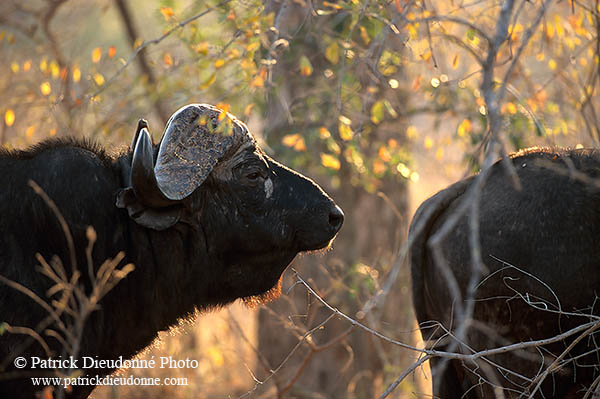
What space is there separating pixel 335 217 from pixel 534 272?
1.34 m

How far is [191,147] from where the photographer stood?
4250 mm

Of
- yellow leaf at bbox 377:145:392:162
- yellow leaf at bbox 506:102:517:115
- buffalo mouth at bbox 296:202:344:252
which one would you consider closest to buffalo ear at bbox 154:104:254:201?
buffalo mouth at bbox 296:202:344:252

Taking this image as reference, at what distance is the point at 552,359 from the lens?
3803 mm

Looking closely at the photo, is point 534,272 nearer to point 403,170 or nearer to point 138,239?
point 138,239

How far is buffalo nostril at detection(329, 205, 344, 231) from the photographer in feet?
14.9

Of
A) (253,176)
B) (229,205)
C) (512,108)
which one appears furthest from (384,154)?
(229,205)

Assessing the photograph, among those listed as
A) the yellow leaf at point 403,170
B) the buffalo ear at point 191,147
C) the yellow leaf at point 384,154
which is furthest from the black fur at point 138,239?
the yellow leaf at point 384,154

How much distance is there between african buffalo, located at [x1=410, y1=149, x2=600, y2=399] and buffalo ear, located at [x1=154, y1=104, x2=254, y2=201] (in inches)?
50.7

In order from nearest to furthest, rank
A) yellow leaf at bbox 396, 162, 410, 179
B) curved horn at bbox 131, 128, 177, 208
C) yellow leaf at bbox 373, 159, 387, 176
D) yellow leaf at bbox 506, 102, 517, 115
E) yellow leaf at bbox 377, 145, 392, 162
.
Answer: curved horn at bbox 131, 128, 177, 208
yellow leaf at bbox 506, 102, 517, 115
yellow leaf at bbox 396, 162, 410, 179
yellow leaf at bbox 377, 145, 392, 162
yellow leaf at bbox 373, 159, 387, 176

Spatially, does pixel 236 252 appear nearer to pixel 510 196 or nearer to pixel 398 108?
pixel 510 196

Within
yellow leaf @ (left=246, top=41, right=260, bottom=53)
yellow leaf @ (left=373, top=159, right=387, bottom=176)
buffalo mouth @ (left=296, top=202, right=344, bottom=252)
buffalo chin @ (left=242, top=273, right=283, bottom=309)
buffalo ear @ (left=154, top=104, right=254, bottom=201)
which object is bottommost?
yellow leaf @ (left=373, top=159, right=387, bottom=176)

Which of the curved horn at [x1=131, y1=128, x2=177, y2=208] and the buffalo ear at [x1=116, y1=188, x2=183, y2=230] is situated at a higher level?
the curved horn at [x1=131, y1=128, x2=177, y2=208]

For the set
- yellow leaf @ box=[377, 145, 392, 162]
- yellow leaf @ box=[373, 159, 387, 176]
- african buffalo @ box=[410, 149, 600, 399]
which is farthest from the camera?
yellow leaf @ box=[373, 159, 387, 176]

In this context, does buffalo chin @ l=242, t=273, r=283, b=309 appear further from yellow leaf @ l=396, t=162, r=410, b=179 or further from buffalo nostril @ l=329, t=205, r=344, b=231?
yellow leaf @ l=396, t=162, r=410, b=179
